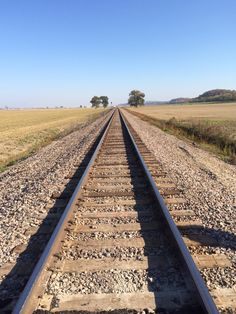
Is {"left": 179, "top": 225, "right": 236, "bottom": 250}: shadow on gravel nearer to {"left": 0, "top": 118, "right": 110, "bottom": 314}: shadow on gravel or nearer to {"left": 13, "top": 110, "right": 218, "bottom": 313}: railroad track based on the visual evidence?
{"left": 13, "top": 110, "right": 218, "bottom": 313}: railroad track

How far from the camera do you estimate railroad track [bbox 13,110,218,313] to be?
3197 mm

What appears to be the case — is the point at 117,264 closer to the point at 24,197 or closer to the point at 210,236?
the point at 210,236

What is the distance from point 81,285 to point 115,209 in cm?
245

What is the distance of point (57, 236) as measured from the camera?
4.43m

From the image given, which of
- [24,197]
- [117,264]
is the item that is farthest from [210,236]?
[24,197]

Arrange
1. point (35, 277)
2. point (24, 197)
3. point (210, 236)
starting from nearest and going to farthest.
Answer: point (35, 277)
point (210, 236)
point (24, 197)

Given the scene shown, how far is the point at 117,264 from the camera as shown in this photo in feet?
13.1

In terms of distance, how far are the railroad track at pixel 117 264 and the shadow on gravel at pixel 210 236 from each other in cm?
19

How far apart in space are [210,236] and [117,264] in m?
1.50

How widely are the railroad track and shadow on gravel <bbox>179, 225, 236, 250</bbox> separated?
19 centimetres

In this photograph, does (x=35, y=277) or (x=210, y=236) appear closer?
(x=35, y=277)

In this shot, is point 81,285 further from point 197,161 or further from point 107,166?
point 197,161

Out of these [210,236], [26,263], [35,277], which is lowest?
[210,236]

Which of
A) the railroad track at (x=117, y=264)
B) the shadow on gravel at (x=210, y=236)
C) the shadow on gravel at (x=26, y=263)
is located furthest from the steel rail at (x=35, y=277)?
the shadow on gravel at (x=210, y=236)
